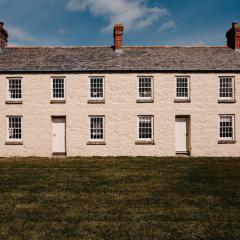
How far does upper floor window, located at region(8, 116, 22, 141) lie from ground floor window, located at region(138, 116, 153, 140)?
27.8 feet

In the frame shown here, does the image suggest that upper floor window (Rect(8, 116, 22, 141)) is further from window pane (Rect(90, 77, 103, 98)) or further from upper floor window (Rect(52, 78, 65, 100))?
window pane (Rect(90, 77, 103, 98))

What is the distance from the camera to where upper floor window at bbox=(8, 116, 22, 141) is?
23766 millimetres

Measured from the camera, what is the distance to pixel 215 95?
23.8 meters

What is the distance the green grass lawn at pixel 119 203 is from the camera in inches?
310

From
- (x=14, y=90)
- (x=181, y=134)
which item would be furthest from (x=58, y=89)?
(x=181, y=134)

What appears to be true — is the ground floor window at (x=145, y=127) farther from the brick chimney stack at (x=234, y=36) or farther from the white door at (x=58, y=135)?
the brick chimney stack at (x=234, y=36)

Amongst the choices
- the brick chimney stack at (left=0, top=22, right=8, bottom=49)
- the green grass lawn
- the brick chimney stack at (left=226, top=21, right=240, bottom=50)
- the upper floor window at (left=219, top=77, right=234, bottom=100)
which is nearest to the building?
the upper floor window at (left=219, top=77, right=234, bottom=100)

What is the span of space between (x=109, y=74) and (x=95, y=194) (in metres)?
13.7

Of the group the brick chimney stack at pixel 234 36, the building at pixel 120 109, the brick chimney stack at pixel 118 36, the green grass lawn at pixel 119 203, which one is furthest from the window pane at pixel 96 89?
the brick chimney stack at pixel 234 36

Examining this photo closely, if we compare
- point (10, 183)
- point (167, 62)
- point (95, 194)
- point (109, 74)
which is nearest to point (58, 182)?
point (10, 183)

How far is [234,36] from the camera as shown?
25.7m

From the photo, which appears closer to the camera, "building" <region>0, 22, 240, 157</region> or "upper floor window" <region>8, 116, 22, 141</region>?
"building" <region>0, 22, 240, 157</region>

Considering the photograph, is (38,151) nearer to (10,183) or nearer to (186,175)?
(10,183)

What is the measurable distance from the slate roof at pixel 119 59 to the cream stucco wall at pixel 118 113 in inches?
24.6
